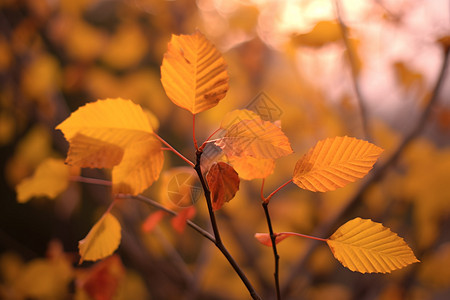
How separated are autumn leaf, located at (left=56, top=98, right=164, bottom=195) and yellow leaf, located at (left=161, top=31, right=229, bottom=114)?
37 millimetres

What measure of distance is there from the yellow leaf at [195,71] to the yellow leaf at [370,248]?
0.43 ft

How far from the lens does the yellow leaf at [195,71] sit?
0.22 meters

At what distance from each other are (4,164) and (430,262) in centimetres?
205

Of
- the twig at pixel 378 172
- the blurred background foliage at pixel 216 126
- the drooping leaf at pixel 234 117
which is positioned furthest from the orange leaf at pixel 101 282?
the twig at pixel 378 172

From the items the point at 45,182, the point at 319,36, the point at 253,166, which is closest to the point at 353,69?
the point at 319,36

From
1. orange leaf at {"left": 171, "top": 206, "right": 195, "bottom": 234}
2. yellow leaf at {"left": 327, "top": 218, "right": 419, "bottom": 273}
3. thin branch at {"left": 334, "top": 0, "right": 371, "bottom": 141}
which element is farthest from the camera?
thin branch at {"left": 334, "top": 0, "right": 371, "bottom": 141}

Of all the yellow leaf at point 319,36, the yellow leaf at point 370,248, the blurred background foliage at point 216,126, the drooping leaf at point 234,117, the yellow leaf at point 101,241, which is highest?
the yellow leaf at point 319,36

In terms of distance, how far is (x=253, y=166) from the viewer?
26cm

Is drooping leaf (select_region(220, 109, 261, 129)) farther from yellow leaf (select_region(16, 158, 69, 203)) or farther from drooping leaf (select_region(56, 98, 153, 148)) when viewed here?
yellow leaf (select_region(16, 158, 69, 203))

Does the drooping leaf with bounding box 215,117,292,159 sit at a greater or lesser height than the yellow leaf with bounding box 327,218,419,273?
greater

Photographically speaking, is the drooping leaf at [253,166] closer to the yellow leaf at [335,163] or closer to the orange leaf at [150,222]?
the yellow leaf at [335,163]

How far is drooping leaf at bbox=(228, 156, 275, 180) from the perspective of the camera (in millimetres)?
259

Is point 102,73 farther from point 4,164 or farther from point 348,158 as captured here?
point 348,158

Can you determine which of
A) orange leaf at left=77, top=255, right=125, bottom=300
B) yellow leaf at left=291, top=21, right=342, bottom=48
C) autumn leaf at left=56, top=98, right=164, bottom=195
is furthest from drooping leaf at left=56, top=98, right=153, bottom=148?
yellow leaf at left=291, top=21, right=342, bottom=48
